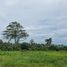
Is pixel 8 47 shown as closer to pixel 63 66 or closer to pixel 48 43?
pixel 48 43

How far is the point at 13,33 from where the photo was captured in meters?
56.6

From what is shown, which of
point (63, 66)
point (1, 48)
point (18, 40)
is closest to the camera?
point (63, 66)

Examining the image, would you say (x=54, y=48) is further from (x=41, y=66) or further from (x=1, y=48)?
(x=41, y=66)

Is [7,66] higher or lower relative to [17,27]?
lower

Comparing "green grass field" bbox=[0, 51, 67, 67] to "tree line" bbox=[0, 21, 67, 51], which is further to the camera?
"tree line" bbox=[0, 21, 67, 51]

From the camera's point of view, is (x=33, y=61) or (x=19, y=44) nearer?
(x=33, y=61)

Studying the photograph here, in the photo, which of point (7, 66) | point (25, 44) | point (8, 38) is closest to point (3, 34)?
point (8, 38)

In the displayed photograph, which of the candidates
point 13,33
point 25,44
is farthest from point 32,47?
point 13,33

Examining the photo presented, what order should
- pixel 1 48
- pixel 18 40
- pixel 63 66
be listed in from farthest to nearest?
pixel 18 40
pixel 1 48
pixel 63 66

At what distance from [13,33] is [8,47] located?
398 inches

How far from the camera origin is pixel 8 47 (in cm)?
4694

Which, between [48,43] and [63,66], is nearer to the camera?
[63,66]

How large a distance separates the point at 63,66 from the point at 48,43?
4030 centimetres

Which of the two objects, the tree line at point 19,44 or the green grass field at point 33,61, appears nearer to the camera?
the green grass field at point 33,61
